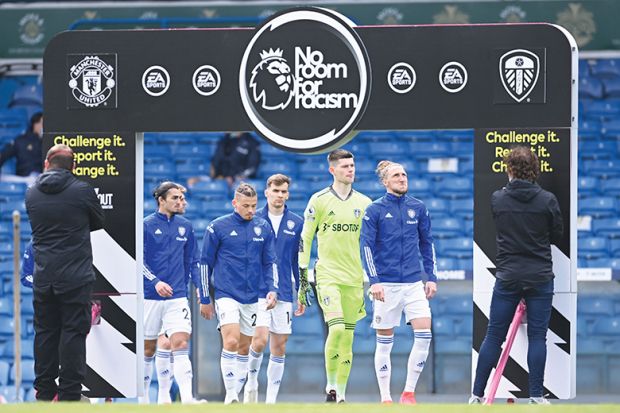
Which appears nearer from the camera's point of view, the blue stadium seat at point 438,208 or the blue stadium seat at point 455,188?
the blue stadium seat at point 438,208

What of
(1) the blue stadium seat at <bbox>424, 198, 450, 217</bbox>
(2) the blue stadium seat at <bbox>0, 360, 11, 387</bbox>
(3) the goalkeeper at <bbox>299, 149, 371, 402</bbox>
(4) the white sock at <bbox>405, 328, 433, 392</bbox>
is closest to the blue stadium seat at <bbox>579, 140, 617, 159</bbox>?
(1) the blue stadium seat at <bbox>424, 198, 450, 217</bbox>

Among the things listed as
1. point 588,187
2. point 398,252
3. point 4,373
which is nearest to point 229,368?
point 398,252

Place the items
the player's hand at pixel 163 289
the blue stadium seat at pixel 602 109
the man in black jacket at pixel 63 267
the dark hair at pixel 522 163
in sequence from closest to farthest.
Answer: the man in black jacket at pixel 63 267
the dark hair at pixel 522 163
the player's hand at pixel 163 289
the blue stadium seat at pixel 602 109

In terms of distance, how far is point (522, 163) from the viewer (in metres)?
10.3

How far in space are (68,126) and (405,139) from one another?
9.35 meters

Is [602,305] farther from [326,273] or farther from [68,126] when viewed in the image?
[68,126]

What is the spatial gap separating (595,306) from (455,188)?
9.02 feet

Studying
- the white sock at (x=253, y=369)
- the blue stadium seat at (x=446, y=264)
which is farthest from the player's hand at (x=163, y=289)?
the blue stadium seat at (x=446, y=264)

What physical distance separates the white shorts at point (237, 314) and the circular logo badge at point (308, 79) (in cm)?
219

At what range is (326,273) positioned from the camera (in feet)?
41.1

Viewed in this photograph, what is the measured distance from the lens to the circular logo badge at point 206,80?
1084cm

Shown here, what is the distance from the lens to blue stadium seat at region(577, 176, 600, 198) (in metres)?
19.0

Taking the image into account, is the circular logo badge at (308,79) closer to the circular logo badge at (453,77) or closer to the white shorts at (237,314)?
the circular logo badge at (453,77)

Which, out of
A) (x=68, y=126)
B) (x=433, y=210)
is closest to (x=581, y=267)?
(x=433, y=210)
